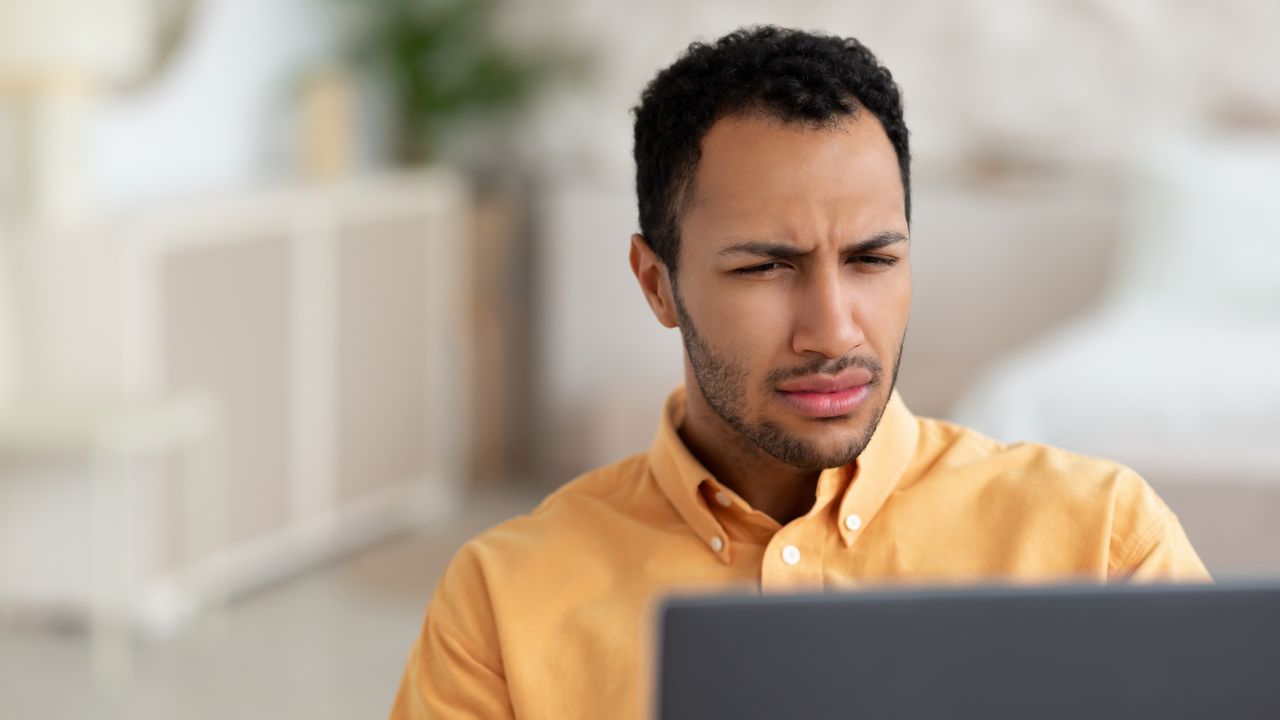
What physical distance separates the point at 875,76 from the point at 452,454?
3.86m

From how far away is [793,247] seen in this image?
1.05 m

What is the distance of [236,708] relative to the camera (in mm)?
3047

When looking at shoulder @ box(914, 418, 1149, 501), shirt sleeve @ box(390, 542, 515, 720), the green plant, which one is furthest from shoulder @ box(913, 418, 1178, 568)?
the green plant

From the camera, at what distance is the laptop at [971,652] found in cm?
66

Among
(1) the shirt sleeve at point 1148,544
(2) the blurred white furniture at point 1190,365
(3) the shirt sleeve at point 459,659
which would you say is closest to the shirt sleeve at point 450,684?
(3) the shirt sleeve at point 459,659

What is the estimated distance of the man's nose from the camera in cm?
102

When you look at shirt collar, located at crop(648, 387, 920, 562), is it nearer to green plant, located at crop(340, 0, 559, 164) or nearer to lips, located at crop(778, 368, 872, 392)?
lips, located at crop(778, 368, 872, 392)

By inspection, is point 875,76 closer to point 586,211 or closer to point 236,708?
point 236,708

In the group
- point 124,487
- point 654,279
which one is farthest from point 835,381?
point 124,487

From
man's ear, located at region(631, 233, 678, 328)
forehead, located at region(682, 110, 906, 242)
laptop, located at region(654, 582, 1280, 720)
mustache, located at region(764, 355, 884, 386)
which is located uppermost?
forehead, located at region(682, 110, 906, 242)

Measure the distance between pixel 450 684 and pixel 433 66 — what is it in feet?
12.6

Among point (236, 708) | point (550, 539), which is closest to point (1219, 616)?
point (550, 539)

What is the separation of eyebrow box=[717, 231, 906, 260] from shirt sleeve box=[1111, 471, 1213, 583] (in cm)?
23

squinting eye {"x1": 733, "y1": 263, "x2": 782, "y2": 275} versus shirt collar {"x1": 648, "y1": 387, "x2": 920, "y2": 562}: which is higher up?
squinting eye {"x1": 733, "y1": 263, "x2": 782, "y2": 275}
